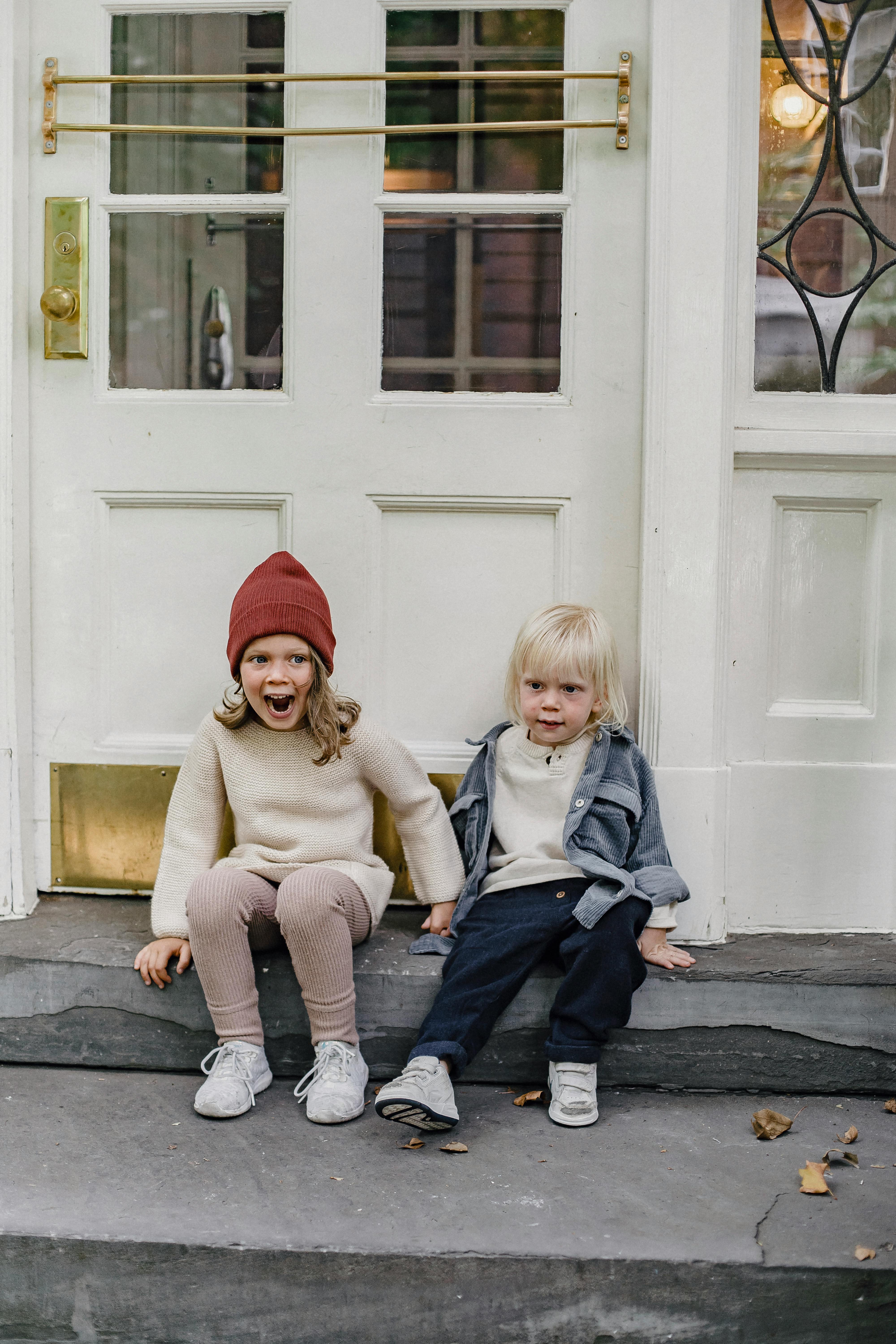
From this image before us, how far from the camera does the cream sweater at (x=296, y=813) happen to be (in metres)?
2.22

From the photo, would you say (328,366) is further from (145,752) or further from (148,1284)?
(148,1284)

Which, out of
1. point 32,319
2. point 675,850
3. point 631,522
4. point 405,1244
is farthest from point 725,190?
point 405,1244

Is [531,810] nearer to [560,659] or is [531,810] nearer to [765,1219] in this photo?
[560,659]

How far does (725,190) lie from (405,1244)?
2.02m

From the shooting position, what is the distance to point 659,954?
217 centimetres

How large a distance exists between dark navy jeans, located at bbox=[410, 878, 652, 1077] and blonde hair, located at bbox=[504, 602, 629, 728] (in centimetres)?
37

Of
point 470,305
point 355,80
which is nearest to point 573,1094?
point 470,305

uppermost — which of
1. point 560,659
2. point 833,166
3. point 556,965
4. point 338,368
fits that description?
point 833,166

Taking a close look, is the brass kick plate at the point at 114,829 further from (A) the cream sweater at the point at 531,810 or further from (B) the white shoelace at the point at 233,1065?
(B) the white shoelace at the point at 233,1065

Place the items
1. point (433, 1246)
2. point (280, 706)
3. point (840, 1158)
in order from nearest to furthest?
point (433, 1246) < point (840, 1158) < point (280, 706)

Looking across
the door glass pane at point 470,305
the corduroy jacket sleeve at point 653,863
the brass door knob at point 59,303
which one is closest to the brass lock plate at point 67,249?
the brass door knob at point 59,303

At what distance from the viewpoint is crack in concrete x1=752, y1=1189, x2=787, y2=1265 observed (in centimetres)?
157

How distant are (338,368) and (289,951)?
1.25m

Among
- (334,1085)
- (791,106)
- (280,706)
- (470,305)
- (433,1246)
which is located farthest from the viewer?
(470,305)
